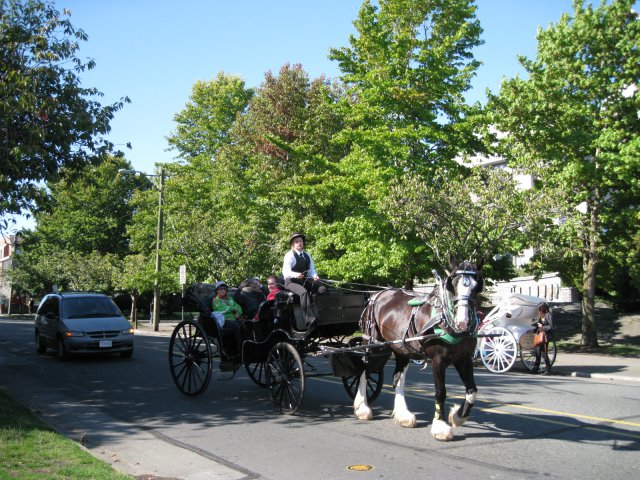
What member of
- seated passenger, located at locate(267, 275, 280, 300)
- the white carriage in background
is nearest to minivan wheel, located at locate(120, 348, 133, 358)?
seated passenger, located at locate(267, 275, 280, 300)

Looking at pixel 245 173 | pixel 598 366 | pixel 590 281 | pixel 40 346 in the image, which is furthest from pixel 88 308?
pixel 245 173

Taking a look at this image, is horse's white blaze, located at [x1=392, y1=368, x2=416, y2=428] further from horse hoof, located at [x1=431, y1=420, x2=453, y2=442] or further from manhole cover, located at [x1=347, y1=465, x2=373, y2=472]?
manhole cover, located at [x1=347, y1=465, x2=373, y2=472]

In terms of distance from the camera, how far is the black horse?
7312mm

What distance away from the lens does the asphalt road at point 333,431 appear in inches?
258

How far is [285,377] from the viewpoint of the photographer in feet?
30.6

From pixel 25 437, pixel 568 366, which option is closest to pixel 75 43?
pixel 25 437

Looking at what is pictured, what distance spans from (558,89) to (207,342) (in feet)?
52.3

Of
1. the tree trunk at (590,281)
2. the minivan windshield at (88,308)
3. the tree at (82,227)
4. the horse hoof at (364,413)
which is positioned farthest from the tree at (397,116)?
the tree at (82,227)

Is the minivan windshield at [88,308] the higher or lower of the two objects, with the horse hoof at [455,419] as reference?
higher

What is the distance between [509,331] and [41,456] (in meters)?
11.7

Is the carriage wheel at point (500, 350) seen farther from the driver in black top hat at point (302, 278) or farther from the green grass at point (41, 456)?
the green grass at point (41, 456)

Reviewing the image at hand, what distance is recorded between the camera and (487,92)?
23.0 metres

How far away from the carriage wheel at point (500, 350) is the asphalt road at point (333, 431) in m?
1.70

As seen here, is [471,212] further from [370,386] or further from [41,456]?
[41,456]
